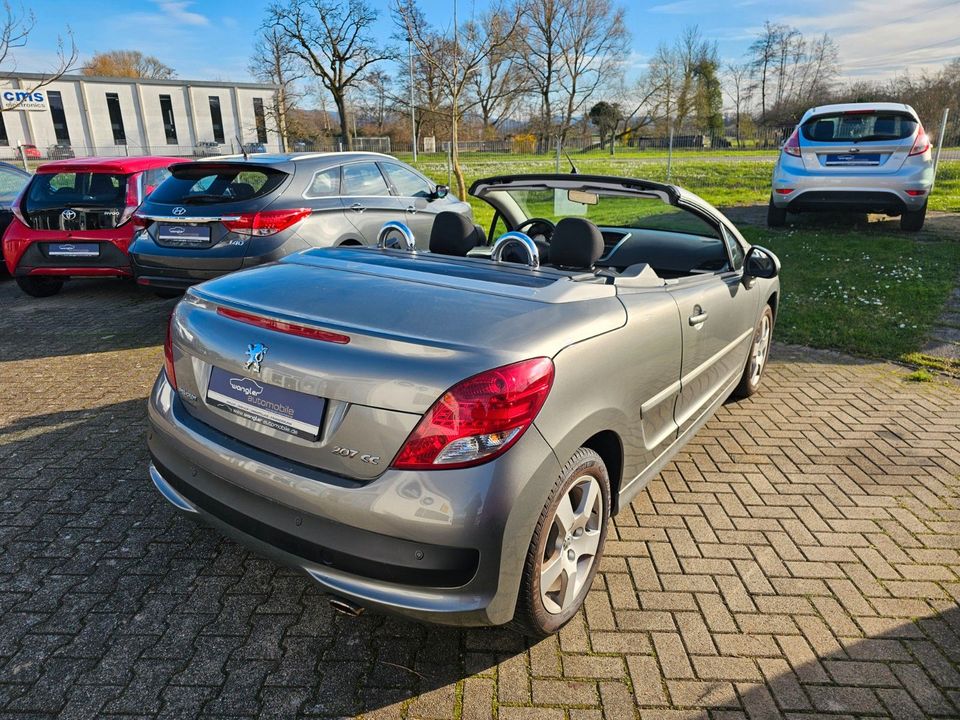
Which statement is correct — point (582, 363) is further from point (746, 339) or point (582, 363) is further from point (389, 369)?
point (746, 339)

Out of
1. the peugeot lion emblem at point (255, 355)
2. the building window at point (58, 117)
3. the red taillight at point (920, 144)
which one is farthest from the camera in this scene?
the building window at point (58, 117)

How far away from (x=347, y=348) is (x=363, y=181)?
17.4ft

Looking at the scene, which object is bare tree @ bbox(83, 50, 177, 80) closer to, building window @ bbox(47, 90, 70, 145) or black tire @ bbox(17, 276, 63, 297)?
building window @ bbox(47, 90, 70, 145)

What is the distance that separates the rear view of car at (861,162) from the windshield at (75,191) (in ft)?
31.4

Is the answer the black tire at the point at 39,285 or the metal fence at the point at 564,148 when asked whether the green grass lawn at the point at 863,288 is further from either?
the metal fence at the point at 564,148

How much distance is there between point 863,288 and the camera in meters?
7.60

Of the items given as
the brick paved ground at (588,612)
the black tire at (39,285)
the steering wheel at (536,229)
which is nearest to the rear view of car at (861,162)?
the brick paved ground at (588,612)

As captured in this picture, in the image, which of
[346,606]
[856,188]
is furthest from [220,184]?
[856,188]

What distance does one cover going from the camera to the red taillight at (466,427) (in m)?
1.95

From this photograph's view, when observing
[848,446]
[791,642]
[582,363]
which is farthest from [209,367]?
[848,446]

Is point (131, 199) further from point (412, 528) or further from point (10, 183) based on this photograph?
point (412, 528)

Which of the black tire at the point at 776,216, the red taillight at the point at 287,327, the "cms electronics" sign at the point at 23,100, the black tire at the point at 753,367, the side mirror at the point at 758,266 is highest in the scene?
the "cms electronics" sign at the point at 23,100

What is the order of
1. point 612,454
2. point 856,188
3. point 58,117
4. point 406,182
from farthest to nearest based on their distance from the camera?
1. point 58,117
2. point 856,188
3. point 406,182
4. point 612,454

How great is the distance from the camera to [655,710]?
2.18 m
